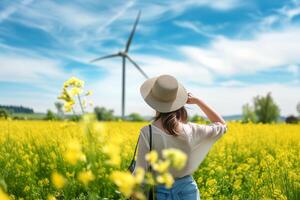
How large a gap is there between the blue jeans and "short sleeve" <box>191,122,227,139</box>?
1.12 feet

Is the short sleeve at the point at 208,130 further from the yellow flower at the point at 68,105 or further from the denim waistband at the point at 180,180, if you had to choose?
the yellow flower at the point at 68,105

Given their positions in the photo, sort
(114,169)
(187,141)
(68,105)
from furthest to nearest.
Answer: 1. (114,169)
2. (187,141)
3. (68,105)

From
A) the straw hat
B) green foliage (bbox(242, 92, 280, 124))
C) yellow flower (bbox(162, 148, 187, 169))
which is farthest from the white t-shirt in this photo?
green foliage (bbox(242, 92, 280, 124))

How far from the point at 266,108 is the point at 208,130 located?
52.3 m

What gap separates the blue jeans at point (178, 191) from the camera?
3760 mm

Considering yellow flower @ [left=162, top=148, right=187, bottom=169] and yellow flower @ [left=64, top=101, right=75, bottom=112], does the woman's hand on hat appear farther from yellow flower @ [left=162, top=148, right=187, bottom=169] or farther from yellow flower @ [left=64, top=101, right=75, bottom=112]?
yellow flower @ [left=162, top=148, right=187, bottom=169]

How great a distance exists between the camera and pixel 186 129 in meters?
3.68

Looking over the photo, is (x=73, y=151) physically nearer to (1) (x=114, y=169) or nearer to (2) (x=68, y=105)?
(2) (x=68, y=105)

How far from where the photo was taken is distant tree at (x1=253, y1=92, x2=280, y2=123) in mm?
54750

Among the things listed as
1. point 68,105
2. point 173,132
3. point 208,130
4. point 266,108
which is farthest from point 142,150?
point 266,108

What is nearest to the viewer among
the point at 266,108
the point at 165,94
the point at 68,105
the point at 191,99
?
the point at 68,105

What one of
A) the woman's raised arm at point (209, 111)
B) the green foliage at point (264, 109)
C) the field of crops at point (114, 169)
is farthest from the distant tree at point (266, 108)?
the woman's raised arm at point (209, 111)

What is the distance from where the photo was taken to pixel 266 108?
54.8m

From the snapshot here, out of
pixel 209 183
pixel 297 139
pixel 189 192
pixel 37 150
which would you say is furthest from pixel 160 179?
pixel 297 139
